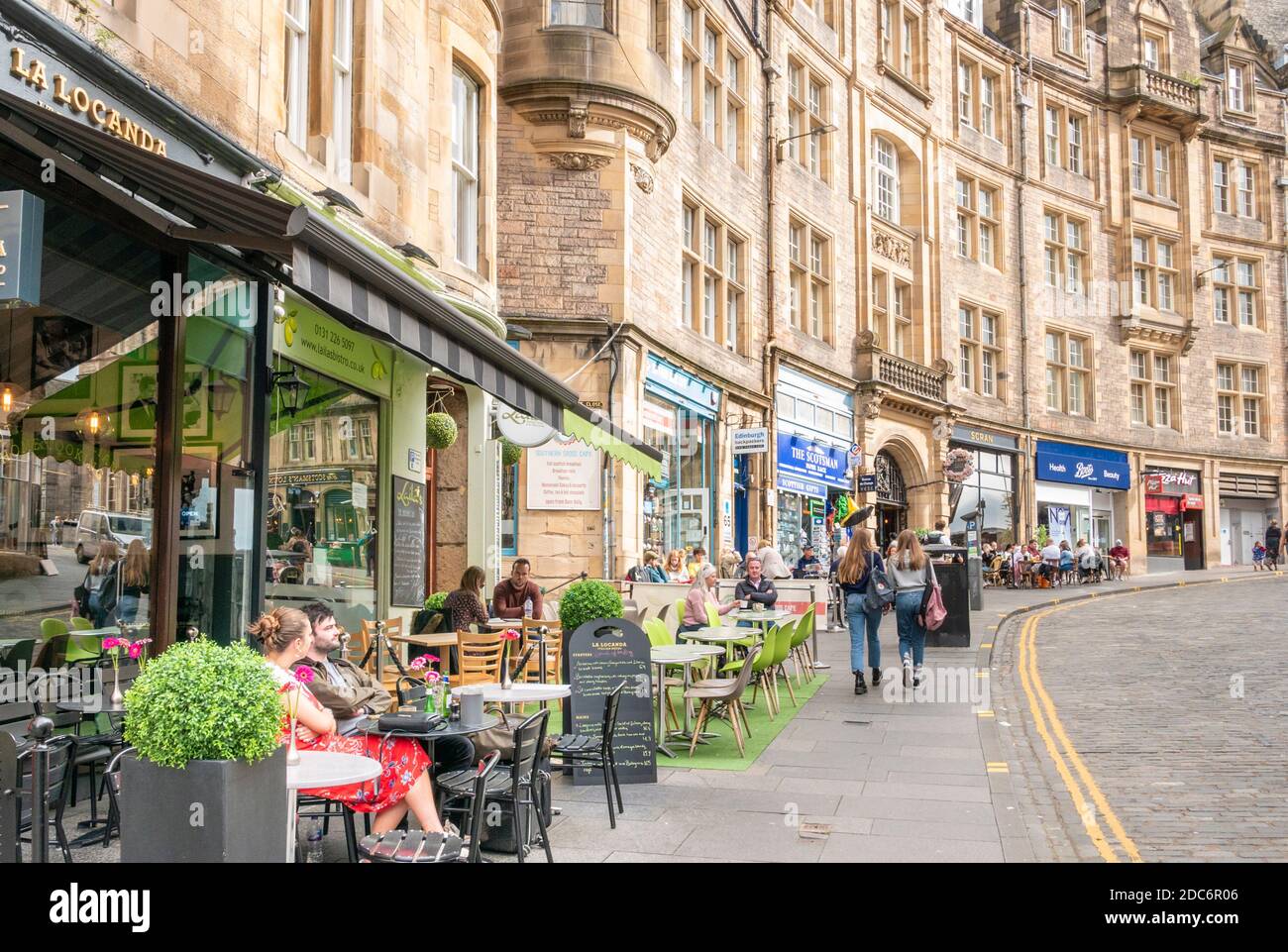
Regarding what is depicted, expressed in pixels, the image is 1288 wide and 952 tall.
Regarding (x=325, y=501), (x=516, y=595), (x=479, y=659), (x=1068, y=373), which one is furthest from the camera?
(x=1068, y=373)

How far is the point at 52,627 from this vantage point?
6.78 m

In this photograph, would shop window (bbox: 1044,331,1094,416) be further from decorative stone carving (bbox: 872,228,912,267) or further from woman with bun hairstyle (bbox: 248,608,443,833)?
woman with bun hairstyle (bbox: 248,608,443,833)

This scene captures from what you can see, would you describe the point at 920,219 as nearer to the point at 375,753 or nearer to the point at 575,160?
the point at 575,160

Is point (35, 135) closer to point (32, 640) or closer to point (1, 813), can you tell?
point (32, 640)

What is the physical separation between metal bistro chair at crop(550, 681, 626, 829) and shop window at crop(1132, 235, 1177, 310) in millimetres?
37532

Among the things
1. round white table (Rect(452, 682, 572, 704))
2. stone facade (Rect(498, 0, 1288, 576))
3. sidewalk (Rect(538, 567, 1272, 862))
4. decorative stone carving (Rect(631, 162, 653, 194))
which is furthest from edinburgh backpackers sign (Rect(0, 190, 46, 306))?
decorative stone carving (Rect(631, 162, 653, 194))

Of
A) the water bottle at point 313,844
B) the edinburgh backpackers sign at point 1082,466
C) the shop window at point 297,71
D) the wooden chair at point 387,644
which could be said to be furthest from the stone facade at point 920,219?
the water bottle at point 313,844

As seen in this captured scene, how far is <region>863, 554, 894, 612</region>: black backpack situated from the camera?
11594 millimetres

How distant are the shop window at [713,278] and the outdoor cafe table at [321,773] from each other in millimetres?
16081

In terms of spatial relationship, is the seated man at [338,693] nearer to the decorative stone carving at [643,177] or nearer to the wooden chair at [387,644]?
the wooden chair at [387,644]

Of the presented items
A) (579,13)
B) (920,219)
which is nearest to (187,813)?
(579,13)

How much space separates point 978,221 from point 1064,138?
20.6 feet

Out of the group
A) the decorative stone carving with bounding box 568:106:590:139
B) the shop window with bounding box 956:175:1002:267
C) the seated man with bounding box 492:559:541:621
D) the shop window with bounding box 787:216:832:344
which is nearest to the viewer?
the seated man with bounding box 492:559:541:621

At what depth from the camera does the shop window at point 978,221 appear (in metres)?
34.4
